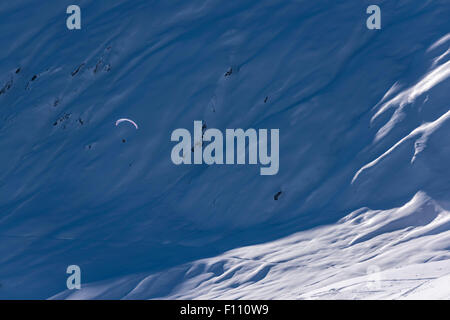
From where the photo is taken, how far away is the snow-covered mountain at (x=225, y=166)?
971 centimetres

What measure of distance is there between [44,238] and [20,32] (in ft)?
18.1

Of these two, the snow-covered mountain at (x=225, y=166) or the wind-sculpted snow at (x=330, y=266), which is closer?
the wind-sculpted snow at (x=330, y=266)

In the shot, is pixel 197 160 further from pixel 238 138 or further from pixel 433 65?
pixel 433 65

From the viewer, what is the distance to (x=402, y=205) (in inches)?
395
